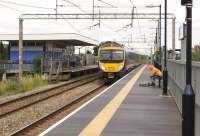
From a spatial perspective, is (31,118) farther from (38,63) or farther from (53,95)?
(38,63)

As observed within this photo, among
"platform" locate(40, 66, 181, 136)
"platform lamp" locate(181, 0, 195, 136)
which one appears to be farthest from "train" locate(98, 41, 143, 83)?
"platform lamp" locate(181, 0, 195, 136)

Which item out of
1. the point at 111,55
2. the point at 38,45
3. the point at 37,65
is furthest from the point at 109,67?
the point at 38,45

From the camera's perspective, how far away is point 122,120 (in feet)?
51.1

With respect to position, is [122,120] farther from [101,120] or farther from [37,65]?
[37,65]

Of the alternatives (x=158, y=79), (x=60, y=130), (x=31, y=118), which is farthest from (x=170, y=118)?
(x=158, y=79)

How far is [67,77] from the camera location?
176 ft

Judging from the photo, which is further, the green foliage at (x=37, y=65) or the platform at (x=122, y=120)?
the green foliage at (x=37, y=65)

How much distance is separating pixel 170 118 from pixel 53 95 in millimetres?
15279

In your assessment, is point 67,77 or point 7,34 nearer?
point 67,77

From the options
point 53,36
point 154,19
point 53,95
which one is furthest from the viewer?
point 53,36

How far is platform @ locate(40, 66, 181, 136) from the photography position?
44.1 feet

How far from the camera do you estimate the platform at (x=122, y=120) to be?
13.5 metres

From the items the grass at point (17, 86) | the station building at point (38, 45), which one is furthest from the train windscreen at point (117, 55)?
the station building at point (38, 45)

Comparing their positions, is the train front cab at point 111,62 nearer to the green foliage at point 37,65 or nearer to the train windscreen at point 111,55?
the train windscreen at point 111,55
